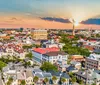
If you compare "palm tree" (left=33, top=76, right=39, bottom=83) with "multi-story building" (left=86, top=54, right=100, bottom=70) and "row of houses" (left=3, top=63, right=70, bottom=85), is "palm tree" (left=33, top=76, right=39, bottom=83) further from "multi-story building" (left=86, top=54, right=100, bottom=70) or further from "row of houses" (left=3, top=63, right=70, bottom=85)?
"multi-story building" (left=86, top=54, right=100, bottom=70)

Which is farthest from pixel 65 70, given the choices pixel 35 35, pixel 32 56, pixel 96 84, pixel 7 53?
pixel 35 35

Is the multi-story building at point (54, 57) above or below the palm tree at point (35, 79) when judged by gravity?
above

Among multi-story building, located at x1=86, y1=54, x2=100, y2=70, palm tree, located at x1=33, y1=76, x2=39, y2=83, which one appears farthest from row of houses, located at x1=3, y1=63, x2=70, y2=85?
multi-story building, located at x1=86, y1=54, x2=100, y2=70

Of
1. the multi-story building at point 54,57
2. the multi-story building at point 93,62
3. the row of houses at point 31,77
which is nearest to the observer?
the row of houses at point 31,77

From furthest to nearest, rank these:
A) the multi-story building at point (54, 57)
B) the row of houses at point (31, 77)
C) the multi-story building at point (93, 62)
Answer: the multi-story building at point (54, 57), the multi-story building at point (93, 62), the row of houses at point (31, 77)

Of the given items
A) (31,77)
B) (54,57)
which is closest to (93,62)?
(54,57)

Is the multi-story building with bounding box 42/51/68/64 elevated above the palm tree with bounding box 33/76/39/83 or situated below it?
above

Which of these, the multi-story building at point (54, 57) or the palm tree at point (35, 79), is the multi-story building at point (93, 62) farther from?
the palm tree at point (35, 79)

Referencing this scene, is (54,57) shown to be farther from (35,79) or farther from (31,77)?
(35,79)

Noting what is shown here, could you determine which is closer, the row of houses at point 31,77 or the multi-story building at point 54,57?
the row of houses at point 31,77

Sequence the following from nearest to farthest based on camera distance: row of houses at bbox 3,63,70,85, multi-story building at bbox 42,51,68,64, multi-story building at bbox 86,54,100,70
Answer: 1. row of houses at bbox 3,63,70,85
2. multi-story building at bbox 86,54,100,70
3. multi-story building at bbox 42,51,68,64

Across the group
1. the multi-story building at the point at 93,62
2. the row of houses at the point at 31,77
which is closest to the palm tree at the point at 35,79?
the row of houses at the point at 31,77
